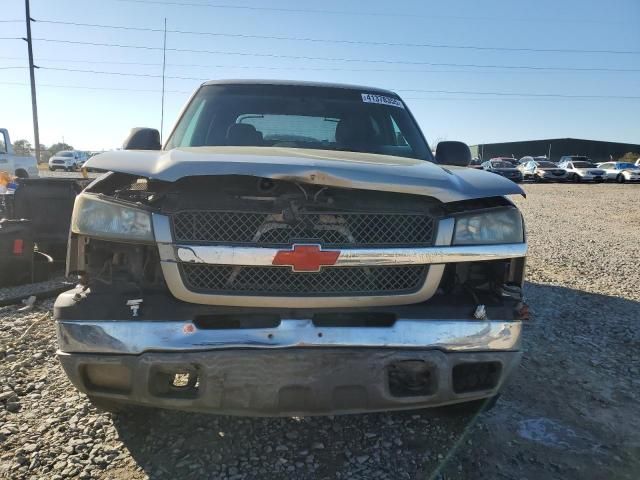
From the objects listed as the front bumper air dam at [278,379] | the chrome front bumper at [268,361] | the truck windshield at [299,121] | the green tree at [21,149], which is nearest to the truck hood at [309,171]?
the chrome front bumper at [268,361]

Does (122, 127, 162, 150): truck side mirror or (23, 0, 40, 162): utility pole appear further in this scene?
(23, 0, 40, 162): utility pole

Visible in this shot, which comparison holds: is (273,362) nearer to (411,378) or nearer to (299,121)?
(411,378)

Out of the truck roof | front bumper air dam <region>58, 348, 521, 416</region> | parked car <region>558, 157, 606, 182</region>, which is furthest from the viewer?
parked car <region>558, 157, 606, 182</region>

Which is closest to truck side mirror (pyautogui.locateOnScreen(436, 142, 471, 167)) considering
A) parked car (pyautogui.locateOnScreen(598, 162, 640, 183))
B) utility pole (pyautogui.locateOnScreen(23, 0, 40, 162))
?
utility pole (pyautogui.locateOnScreen(23, 0, 40, 162))

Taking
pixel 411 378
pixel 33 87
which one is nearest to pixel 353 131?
pixel 411 378

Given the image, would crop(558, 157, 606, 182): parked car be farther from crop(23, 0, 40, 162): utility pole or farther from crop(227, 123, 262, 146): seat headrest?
crop(227, 123, 262, 146): seat headrest

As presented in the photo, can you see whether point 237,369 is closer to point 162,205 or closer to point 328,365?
point 328,365

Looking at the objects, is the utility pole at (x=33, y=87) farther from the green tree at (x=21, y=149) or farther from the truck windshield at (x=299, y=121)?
the truck windshield at (x=299, y=121)

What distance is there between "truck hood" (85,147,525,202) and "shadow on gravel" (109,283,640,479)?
132cm

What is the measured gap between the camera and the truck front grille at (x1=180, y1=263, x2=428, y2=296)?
7.14 feet

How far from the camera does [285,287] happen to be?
2191 millimetres

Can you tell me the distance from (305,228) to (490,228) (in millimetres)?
859

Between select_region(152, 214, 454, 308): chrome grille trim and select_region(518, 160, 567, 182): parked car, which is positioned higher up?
select_region(152, 214, 454, 308): chrome grille trim

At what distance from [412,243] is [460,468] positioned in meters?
1.13
